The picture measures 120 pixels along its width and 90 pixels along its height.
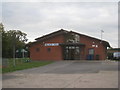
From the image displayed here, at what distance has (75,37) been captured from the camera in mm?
45062

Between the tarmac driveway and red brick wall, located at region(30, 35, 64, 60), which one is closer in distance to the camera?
the tarmac driveway

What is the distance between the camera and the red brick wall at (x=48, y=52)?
145ft

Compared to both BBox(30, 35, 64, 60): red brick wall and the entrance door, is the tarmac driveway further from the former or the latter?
the entrance door

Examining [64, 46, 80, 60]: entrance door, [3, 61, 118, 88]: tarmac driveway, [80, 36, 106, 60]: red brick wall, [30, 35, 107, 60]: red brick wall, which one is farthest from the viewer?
[64, 46, 80, 60]: entrance door

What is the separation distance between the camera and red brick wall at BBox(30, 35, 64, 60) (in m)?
44.2

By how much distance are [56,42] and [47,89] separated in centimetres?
3457

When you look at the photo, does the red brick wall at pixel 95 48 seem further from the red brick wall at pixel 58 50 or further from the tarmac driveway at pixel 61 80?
the tarmac driveway at pixel 61 80

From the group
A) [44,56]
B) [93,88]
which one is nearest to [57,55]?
[44,56]

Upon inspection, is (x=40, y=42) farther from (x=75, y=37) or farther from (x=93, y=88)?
(x=93, y=88)

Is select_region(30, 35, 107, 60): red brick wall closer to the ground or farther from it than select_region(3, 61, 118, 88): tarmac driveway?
farther from it

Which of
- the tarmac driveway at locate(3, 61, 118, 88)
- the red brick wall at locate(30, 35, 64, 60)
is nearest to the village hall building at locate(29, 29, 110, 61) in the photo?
the red brick wall at locate(30, 35, 64, 60)

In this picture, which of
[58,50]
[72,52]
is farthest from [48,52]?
[72,52]

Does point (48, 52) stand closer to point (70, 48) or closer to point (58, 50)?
point (58, 50)

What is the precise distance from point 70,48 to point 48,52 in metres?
3.85
